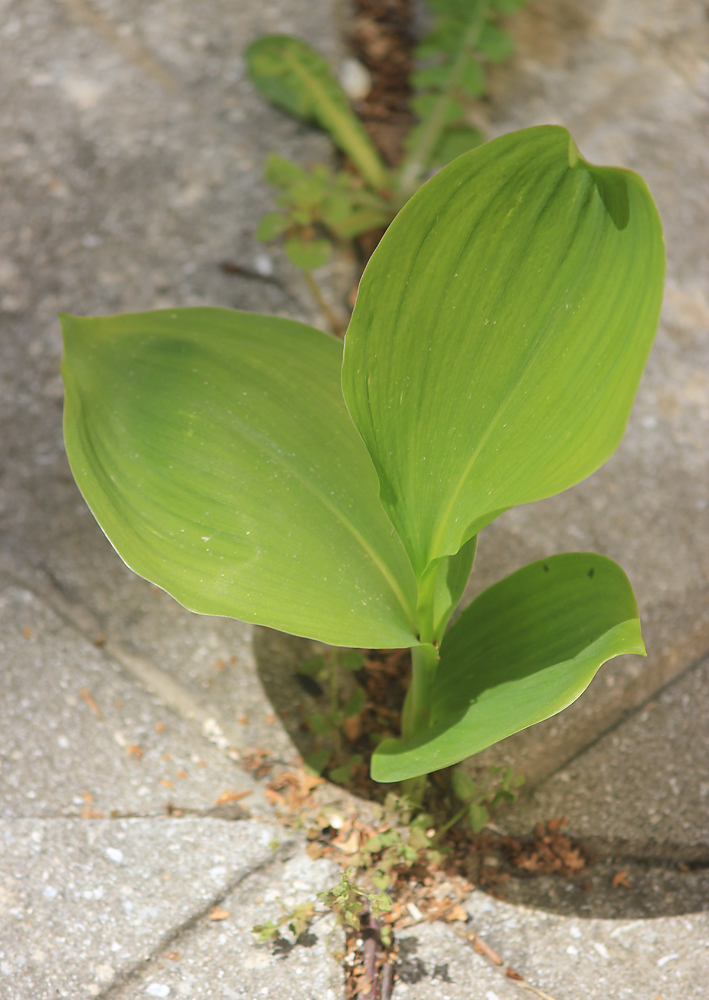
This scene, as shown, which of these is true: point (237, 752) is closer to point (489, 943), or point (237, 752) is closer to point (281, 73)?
point (489, 943)

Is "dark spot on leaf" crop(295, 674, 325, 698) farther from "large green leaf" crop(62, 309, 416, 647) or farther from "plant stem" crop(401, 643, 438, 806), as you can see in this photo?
"large green leaf" crop(62, 309, 416, 647)

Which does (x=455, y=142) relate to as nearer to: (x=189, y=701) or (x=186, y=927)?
(x=189, y=701)

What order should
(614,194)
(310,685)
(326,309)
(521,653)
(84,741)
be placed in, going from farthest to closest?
(326,309) → (310,685) → (84,741) → (521,653) → (614,194)

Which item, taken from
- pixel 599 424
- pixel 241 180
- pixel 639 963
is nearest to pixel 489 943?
pixel 639 963

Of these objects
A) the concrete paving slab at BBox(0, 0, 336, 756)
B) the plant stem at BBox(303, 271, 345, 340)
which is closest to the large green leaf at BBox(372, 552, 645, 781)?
the concrete paving slab at BBox(0, 0, 336, 756)

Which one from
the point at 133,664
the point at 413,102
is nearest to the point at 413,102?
the point at 413,102

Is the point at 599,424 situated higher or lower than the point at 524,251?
lower
